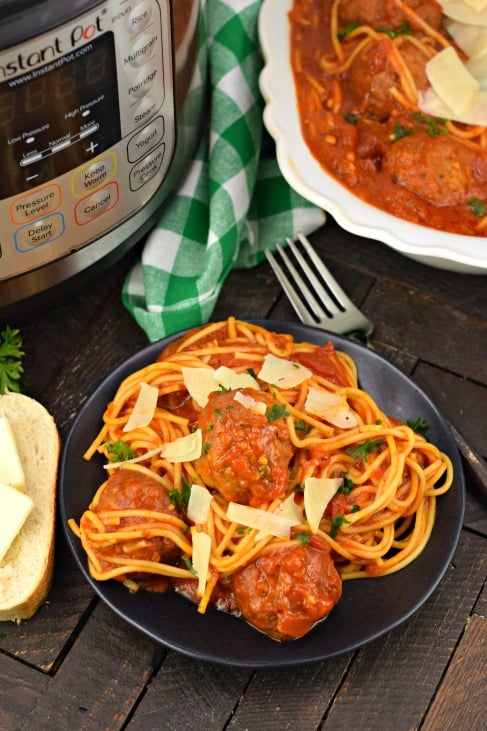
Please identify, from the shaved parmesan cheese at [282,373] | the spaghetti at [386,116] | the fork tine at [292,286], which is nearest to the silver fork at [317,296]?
the fork tine at [292,286]

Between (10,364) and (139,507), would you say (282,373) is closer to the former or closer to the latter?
(139,507)

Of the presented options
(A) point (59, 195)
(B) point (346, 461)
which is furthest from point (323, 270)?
(A) point (59, 195)

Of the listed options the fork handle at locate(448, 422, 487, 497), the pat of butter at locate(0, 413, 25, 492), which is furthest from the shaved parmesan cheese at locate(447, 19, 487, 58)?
the pat of butter at locate(0, 413, 25, 492)

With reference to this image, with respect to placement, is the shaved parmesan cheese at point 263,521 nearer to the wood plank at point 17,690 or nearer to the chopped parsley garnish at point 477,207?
the wood plank at point 17,690

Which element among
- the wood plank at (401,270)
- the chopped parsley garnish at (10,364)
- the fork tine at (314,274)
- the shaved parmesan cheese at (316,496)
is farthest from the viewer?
the wood plank at (401,270)

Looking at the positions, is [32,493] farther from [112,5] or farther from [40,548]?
[112,5]
